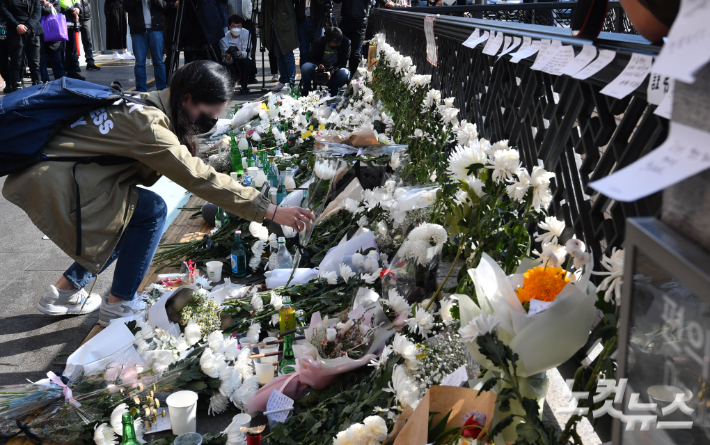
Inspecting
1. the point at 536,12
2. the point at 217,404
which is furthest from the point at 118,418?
the point at 536,12

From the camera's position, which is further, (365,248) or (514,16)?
(514,16)

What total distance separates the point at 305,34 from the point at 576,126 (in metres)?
9.34

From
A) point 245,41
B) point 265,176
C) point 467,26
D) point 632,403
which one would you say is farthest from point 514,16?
point 632,403

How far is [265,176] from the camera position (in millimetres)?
5273

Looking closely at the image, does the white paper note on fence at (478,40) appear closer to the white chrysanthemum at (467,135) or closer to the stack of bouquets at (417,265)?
the white chrysanthemum at (467,135)

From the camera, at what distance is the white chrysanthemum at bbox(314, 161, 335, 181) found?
12.1 ft

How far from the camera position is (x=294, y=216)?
9.97 ft

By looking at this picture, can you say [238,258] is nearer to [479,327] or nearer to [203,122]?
[203,122]

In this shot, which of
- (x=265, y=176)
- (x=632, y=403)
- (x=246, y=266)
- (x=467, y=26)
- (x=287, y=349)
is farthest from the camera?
(x=265, y=176)

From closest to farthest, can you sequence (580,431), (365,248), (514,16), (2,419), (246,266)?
Answer: (580,431)
(2,419)
(365,248)
(246,266)
(514,16)

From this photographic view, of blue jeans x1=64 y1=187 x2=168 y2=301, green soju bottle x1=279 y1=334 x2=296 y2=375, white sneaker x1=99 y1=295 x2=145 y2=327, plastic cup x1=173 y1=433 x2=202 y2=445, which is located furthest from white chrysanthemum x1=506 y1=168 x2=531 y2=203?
white sneaker x1=99 y1=295 x2=145 y2=327

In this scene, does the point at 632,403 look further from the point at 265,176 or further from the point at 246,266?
the point at 265,176

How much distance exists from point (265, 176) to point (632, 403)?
15.3 ft

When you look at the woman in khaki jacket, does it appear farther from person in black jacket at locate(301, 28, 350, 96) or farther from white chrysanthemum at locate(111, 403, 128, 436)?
person in black jacket at locate(301, 28, 350, 96)
